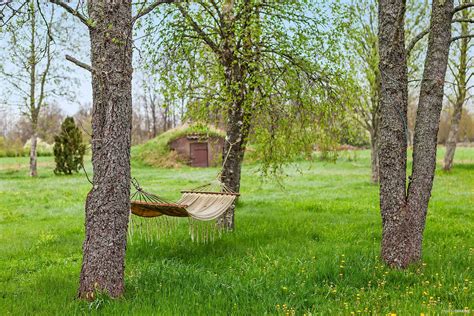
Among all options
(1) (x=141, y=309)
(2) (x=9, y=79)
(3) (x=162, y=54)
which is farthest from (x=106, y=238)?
(2) (x=9, y=79)

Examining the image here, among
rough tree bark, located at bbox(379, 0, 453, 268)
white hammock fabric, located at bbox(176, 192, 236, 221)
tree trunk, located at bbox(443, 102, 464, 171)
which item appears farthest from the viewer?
tree trunk, located at bbox(443, 102, 464, 171)

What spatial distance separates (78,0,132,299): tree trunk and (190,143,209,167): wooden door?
94.0 ft

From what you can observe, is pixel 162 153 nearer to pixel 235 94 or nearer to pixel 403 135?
pixel 235 94

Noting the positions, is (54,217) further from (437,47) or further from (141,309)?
(437,47)

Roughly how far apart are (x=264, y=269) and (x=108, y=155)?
2380 mm

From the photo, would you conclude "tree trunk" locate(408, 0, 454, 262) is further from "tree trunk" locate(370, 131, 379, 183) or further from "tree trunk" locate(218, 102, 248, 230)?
"tree trunk" locate(370, 131, 379, 183)

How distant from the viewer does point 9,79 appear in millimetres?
23391

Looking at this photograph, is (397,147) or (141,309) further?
(397,147)

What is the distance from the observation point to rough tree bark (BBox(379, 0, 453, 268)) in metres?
5.07

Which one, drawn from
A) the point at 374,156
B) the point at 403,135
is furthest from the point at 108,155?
the point at 374,156

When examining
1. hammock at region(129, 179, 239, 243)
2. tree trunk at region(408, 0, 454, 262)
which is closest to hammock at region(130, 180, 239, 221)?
hammock at region(129, 179, 239, 243)

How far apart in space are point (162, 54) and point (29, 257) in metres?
3.81

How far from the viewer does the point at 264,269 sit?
17.6ft

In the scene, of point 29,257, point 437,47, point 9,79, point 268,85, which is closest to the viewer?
point 437,47
